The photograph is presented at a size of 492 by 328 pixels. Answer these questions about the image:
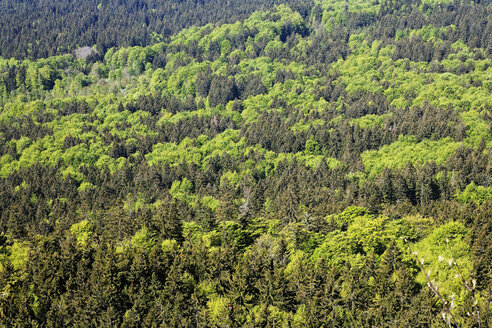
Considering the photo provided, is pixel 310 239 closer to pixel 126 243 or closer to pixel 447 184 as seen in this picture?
pixel 126 243

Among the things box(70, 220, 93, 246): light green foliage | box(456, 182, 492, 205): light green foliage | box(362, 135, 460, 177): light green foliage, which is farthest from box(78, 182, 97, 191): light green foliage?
box(456, 182, 492, 205): light green foliage

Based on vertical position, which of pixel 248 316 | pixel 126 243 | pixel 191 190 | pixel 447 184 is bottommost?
pixel 191 190

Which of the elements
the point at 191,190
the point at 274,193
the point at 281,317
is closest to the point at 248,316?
the point at 281,317

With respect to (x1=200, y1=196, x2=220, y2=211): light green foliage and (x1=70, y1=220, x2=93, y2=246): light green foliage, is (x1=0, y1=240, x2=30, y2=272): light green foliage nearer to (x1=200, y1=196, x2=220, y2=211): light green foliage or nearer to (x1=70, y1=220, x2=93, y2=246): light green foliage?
(x1=70, y1=220, x2=93, y2=246): light green foliage

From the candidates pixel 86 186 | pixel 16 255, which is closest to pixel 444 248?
pixel 16 255

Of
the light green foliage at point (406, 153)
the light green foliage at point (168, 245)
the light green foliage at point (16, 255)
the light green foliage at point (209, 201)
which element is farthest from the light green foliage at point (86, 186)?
the light green foliage at point (406, 153)

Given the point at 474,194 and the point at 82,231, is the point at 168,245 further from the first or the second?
the point at 474,194

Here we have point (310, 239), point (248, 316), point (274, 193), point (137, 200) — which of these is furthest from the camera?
point (137, 200)
